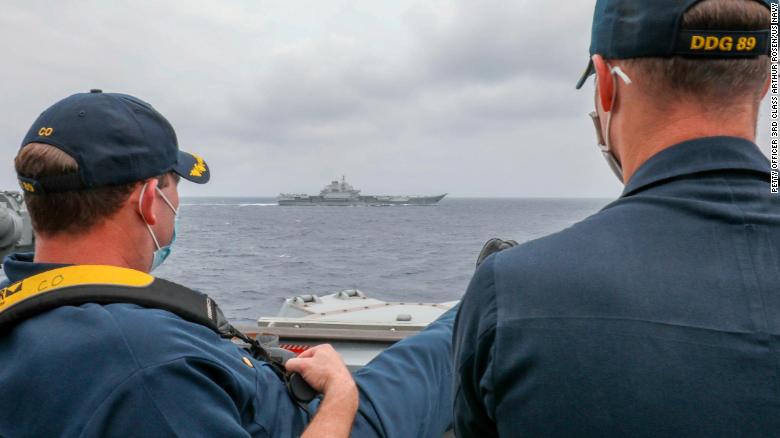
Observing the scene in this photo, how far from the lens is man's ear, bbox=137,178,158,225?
182 centimetres

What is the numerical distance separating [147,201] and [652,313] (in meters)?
1.51

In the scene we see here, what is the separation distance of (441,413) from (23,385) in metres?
1.70

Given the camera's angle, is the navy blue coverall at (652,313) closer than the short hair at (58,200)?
Yes

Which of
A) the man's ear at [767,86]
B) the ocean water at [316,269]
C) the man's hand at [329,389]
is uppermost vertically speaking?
the man's ear at [767,86]

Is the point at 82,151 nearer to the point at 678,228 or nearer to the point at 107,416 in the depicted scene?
the point at 107,416

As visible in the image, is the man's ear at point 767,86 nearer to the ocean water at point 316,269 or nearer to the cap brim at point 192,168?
the cap brim at point 192,168

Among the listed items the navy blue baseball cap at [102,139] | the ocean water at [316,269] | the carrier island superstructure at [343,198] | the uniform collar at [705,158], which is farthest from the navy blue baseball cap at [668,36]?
the carrier island superstructure at [343,198]

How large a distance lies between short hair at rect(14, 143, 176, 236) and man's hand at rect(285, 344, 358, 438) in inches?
32.9

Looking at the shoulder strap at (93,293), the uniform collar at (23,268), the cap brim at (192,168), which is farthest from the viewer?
the cap brim at (192,168)

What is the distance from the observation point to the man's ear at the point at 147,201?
1817mm

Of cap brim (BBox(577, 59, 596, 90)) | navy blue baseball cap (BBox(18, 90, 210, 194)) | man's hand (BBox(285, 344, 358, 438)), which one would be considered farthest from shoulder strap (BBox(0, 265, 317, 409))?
cap brim (BBox(577, 59, 596, 90))

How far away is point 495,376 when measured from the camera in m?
1.04

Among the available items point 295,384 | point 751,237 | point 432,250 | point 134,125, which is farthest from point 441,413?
point 432,250

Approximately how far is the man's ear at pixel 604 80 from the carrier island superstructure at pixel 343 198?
296 feet
